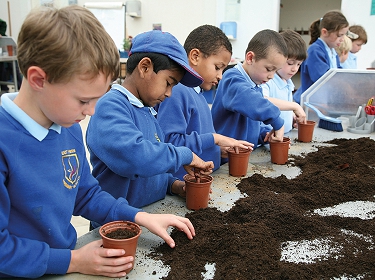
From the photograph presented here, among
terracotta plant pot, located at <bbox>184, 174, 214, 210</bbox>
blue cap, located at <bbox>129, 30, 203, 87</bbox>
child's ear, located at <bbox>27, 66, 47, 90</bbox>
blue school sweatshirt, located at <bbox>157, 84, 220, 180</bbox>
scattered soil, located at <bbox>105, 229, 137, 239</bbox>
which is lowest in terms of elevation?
terracotta plant pot, located at <bbox>184, 174, 214, 210</bbox>

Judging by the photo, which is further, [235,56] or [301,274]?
[235,56]

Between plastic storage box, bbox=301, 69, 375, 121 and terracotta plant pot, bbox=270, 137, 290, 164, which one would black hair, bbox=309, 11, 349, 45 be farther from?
terracotta plant pot, bbox=270, 137, 290, 164

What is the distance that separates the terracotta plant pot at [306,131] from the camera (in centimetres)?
245

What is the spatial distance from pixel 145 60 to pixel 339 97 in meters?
2.31

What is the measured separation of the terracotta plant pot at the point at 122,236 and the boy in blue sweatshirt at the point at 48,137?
2cm

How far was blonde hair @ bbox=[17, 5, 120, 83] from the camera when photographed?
83cm

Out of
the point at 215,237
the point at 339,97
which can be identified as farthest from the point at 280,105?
the point at 215,237

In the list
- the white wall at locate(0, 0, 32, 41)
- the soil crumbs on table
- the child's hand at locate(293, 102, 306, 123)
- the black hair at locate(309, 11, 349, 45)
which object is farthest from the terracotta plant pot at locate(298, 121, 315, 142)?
the white wall at locate(0, 0, 32, 41)

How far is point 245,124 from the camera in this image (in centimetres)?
226

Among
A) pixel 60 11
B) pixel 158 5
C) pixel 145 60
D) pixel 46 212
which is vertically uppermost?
pixel 158 5

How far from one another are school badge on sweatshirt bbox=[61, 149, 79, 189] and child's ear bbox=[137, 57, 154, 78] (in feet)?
1.39

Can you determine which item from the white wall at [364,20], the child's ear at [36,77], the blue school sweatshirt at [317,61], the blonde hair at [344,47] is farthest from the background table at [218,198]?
the white wall at [364,20]

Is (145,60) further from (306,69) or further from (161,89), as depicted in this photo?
(306,69)

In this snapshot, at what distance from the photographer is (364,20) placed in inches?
268
